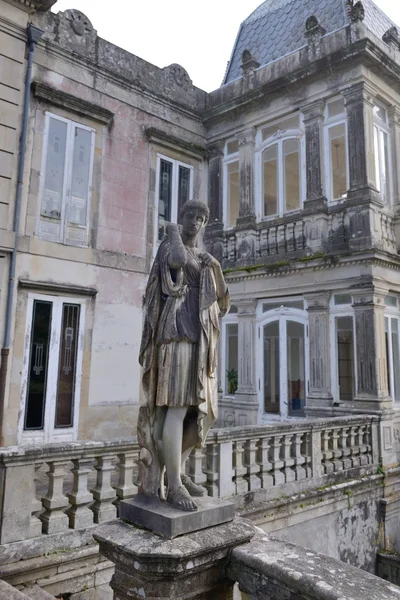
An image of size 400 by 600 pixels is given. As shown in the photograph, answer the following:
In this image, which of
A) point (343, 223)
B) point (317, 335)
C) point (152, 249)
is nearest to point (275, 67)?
point (343, 223)

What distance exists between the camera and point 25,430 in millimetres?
8289

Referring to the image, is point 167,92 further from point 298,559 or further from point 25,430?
point 298,559

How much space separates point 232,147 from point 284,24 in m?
3.67

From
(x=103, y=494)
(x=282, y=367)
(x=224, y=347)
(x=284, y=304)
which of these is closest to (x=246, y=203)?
(x=284, y=304)

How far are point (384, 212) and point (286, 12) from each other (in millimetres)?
6948

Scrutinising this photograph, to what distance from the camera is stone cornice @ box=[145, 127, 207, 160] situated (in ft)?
36.0

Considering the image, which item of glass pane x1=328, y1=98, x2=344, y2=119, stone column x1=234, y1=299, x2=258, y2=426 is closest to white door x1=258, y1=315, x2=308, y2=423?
stone column x1=234, y1=299, x2=258, y2=426

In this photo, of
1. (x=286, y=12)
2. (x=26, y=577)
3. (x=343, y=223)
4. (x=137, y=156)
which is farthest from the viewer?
(x=286, y=12)

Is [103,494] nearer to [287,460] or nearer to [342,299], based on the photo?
[287,460]

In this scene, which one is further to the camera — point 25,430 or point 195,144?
point 195,144

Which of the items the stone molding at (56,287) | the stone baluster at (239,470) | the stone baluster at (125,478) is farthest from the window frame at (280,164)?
the stone baluster at (125,478)

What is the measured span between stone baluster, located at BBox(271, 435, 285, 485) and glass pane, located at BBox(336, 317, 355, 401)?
301 cm

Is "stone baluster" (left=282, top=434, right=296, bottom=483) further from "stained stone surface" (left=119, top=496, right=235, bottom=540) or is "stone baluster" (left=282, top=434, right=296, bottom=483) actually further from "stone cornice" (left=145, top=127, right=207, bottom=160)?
"stone cornice" (left=145, top=127, right=207, bottom=160)

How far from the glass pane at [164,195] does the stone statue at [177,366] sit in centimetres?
818
